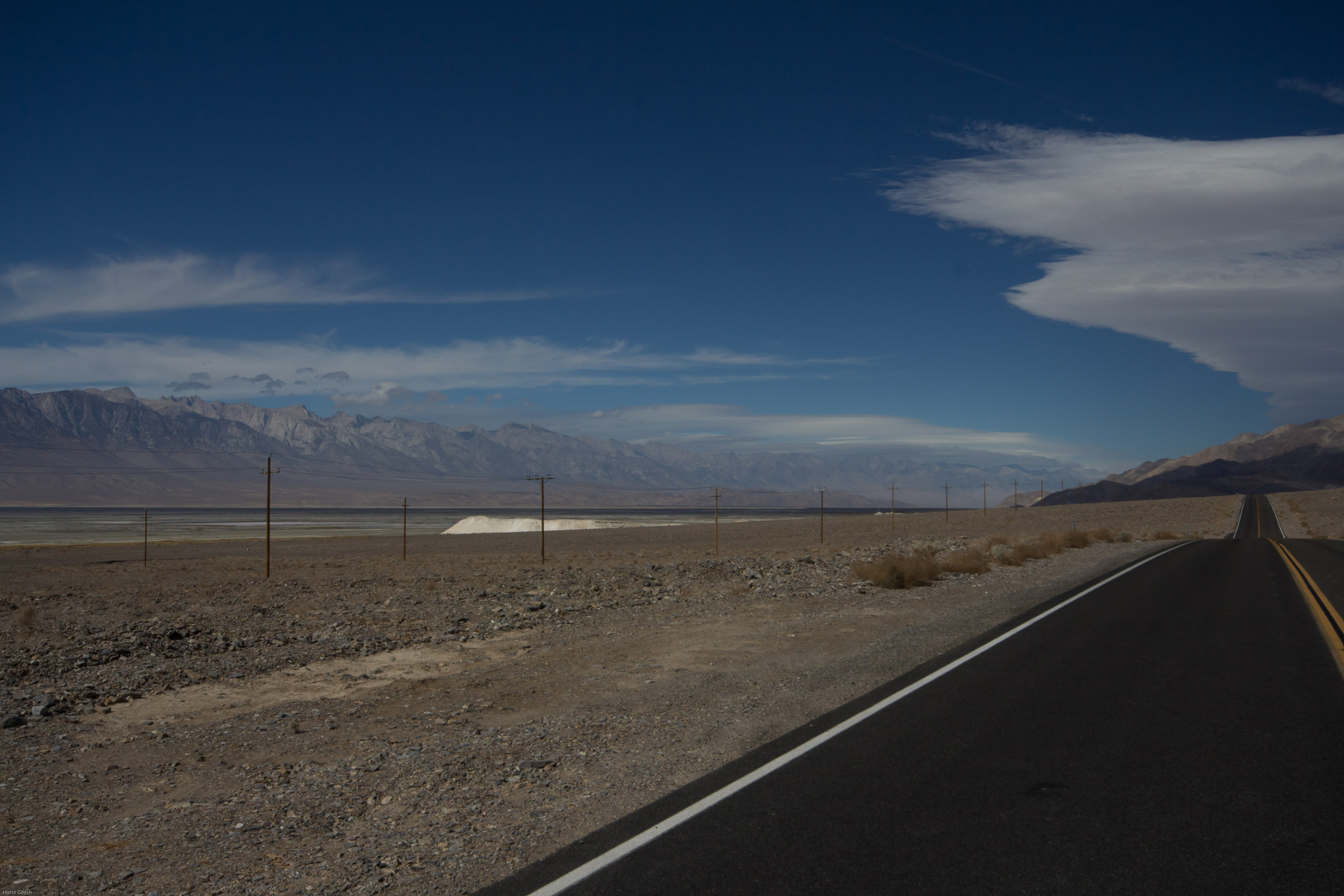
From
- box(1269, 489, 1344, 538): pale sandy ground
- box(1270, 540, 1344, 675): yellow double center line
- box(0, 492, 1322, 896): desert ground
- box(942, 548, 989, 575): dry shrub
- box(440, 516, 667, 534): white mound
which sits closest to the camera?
box(0, 492, 1322, 896): desert ground

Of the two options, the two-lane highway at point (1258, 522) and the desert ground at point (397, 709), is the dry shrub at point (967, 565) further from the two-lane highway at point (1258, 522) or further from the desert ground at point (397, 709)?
the two-lane highway at point (1258, 522)

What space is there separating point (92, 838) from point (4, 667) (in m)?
9.64

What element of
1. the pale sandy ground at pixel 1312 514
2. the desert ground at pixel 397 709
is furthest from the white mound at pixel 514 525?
the desert ground at pixel 397 709

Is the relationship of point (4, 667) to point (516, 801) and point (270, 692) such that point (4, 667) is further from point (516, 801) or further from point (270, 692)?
point (516, 801)

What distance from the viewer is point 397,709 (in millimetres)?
10305

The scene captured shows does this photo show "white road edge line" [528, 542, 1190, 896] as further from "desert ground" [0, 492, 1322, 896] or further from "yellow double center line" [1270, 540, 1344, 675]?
"yellow double center line" [1270, 540, 1344, 675]

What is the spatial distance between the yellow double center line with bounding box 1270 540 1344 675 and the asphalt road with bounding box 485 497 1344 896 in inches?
38.1

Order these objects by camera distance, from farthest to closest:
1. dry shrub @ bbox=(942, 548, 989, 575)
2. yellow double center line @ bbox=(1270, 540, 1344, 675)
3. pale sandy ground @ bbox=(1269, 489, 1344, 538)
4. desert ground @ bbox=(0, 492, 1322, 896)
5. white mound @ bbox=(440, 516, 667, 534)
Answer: white mound @ bbox=(440, 516, 667, 534), pale sandy ground @ bbox=(1269, 489, 1344, 538), dry shrub @ bbox=(942, 548, 989, 575), yellow double center line @ bbox=(1270, 540, 1344, 675), desert ground @ bbox=(0, 492, 1322, 896)

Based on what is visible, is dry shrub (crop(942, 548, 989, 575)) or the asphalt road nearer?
the asphalt road

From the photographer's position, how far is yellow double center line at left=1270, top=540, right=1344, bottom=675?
11.6 metres

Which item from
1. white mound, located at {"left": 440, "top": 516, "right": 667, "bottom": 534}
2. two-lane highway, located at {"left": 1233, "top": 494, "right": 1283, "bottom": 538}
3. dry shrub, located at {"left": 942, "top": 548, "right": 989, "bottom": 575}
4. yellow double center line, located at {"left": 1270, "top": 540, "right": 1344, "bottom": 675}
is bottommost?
white mound, located at {"left": 440, "top": 516, "right": 667, "bottom": 534}

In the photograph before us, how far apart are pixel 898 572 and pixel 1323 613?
933 centimetres

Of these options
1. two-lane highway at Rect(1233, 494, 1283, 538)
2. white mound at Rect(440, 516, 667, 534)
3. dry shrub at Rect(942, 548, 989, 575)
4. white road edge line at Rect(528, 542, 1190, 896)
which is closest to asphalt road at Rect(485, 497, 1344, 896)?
white road edge line at Rect(528, 542, 1190, 896)

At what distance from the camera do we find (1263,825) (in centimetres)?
549
